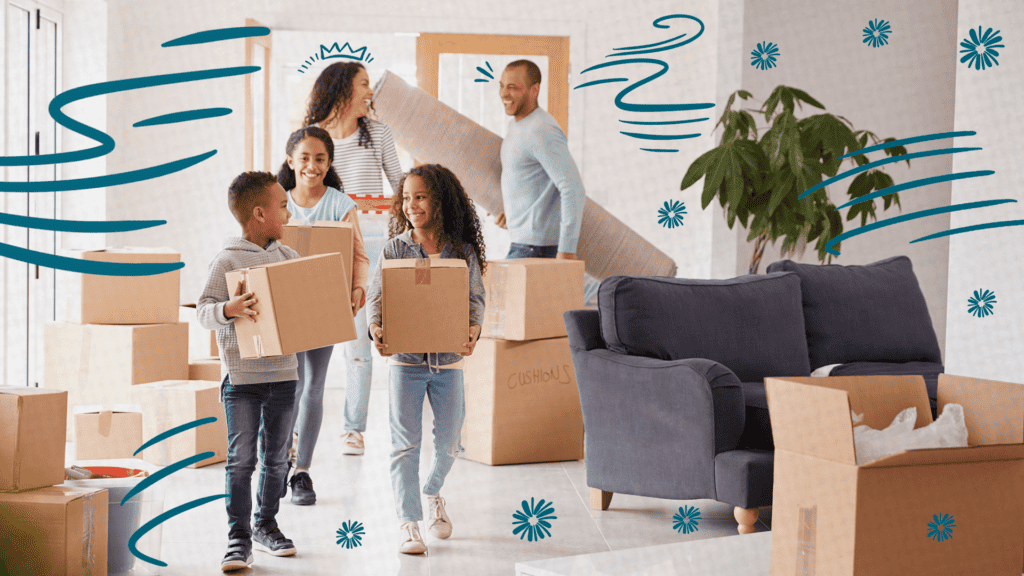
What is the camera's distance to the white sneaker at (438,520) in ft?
8.27

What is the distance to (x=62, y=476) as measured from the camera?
191 cm

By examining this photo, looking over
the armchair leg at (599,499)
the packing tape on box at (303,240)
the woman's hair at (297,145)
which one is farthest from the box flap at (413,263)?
the armchair leg at (599,499)

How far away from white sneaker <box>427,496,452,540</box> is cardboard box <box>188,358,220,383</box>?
60.0 inches

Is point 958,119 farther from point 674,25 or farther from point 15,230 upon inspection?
point 674,25

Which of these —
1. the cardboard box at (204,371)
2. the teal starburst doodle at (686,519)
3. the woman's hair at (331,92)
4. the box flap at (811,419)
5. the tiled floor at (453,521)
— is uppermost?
the woman's hair at (331,92)

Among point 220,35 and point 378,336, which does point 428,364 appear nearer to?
point 378,336

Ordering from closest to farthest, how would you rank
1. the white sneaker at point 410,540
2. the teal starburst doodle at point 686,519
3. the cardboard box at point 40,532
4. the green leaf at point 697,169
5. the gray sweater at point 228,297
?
the cardboard box at point 40,532 → the gray sweater at point 228,297 → the white sneaker at point 410,540 → the teal starburst doodle at point 686,519 → the green leaf at point 697,169

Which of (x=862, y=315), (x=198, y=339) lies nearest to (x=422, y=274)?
(x=862, y=315)

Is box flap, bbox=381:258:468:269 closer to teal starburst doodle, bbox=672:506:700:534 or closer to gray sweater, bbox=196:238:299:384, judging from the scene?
gray sweater, bbox=196:238:299:384

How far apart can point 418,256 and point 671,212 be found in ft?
8.59

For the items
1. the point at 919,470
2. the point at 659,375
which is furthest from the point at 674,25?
the point at 919,470

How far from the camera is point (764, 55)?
4.64m

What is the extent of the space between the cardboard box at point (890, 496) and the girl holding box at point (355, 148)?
2.45m

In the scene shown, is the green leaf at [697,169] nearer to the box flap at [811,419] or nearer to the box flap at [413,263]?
the box flap at [413,263]
